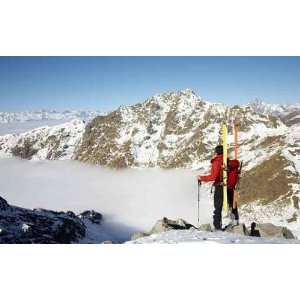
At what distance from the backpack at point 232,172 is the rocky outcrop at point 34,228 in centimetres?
2823

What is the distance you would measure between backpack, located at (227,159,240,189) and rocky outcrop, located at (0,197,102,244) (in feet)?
92.6

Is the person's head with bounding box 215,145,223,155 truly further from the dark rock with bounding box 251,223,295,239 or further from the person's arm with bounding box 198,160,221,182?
the dark rock with bounding box 251,223,295,239

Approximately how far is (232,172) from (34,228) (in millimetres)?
41095

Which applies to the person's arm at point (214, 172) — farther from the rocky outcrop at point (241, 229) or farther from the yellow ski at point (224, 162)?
the rocky outcrop at point (241, 229)

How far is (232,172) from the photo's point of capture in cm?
1817

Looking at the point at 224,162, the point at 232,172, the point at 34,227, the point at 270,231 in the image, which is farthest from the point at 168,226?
the point at 34,227

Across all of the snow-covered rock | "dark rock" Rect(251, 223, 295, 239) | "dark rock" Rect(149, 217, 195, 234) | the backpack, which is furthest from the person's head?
"dark rock" Rect(149, 217, 195, 234)

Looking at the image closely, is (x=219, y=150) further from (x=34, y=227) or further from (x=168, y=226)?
(x=34, y=227)

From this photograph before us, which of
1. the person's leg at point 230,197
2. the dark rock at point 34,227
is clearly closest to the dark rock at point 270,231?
the person's leg at point 230,197

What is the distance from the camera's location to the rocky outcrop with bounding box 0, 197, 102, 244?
4584cm
